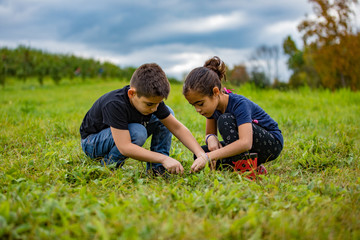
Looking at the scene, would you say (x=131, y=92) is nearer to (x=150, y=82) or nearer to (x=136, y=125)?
(x=150, y=82)

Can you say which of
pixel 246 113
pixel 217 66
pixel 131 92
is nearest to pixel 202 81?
pixel 217 66

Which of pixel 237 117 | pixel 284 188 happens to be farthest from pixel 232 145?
pixel 284 188

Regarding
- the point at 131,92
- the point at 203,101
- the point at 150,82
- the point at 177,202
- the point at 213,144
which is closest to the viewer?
the point at 177,202

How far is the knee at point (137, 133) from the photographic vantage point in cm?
254

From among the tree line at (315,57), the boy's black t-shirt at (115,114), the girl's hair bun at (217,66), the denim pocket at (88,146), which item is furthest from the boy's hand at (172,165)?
the tree line at (315,57)

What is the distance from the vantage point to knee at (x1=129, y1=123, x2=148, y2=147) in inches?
100

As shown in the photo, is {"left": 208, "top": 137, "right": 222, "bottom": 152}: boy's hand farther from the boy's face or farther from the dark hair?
the boy's face

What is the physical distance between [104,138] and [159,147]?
530 mm

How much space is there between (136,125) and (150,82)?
0.45 meters

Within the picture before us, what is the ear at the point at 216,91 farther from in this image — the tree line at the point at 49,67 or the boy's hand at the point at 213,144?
the tree line at the point at 49,67

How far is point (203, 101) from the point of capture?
2.54 m

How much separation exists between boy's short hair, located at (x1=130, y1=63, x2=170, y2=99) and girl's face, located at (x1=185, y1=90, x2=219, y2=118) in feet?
0.75

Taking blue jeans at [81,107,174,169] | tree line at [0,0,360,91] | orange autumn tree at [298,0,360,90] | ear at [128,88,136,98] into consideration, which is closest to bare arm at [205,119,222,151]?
blue jeans at [81,107,174,169]

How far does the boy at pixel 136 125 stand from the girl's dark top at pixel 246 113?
1.40ft
